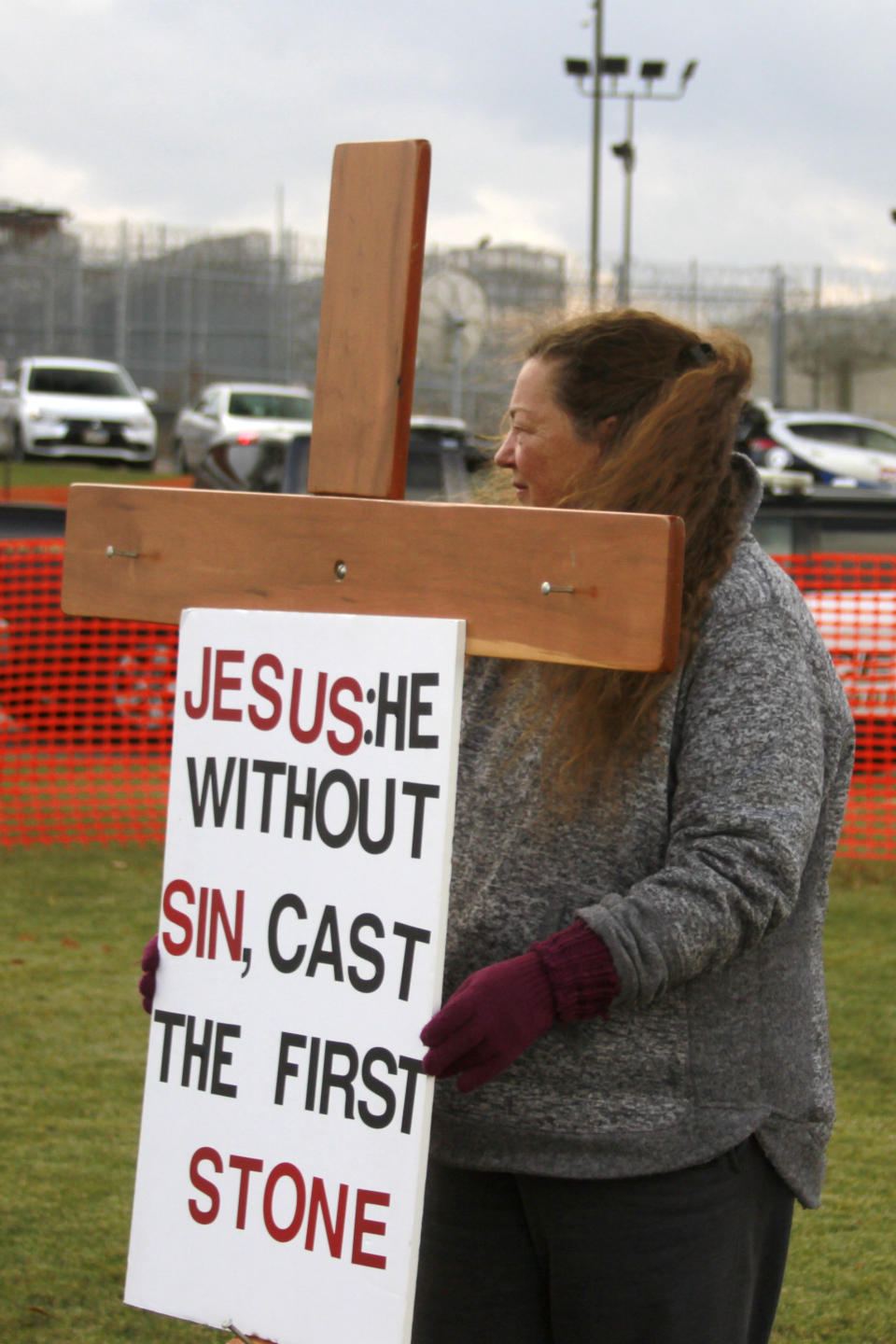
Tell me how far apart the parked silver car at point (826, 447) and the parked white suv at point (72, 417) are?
8.11 m

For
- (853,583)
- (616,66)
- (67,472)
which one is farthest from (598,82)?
(853,583)

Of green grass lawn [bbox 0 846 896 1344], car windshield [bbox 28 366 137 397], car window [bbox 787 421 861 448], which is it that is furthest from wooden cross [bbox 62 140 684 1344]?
car windshield [bbox 28 366 137 397]

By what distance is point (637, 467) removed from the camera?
173 cm

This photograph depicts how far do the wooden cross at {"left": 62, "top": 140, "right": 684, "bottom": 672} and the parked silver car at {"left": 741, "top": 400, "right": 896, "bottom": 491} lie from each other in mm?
18630

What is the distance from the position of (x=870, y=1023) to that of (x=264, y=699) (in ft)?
12.4

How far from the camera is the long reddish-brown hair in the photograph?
5.53ft

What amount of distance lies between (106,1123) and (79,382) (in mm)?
18913

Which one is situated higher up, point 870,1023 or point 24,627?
point 24,627

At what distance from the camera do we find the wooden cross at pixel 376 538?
4.97 ft

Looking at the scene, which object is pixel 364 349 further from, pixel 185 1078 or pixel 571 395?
pixel 185 1078

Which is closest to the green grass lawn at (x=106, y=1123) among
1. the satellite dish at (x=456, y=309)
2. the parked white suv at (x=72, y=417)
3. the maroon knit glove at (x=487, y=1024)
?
the maroon knit glove at (x=487, y=1024)

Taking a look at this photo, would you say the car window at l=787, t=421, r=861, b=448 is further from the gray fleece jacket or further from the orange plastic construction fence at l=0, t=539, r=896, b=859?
the gray fleece jacket

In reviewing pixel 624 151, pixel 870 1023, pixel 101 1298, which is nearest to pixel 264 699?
pixel 101 1298

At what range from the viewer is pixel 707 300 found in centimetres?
2583
